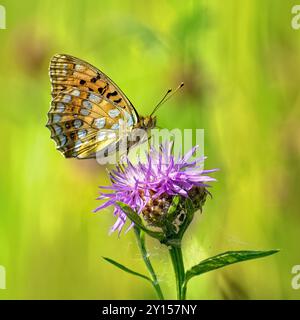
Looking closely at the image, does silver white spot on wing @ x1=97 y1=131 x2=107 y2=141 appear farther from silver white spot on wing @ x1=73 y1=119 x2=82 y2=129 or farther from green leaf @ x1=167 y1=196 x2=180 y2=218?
green leaf @ x1=167 y1=196 x2=180 y2=218

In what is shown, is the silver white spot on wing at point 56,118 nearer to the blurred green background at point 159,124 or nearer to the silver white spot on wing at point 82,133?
the silver white spot on wing at point 82,133

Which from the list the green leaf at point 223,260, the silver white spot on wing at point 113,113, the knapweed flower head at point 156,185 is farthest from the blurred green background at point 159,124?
the green leaf at point 223,260

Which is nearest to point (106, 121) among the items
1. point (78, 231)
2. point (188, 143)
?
point (188, 143)

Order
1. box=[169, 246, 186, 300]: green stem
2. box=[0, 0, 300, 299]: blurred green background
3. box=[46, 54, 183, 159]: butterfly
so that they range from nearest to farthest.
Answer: box=[169, 246, 186, 300]: green stem → box=[46, 54, 183, 159]: butterfly → box=[0, 0, 300, 299]: blurred green background

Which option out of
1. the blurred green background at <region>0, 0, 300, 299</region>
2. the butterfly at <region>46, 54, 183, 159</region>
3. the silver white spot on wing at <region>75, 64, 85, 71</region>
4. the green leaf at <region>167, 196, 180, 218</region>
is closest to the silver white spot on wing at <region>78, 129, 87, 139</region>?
the butterfly at <region>46, 54, 183, 159</region>

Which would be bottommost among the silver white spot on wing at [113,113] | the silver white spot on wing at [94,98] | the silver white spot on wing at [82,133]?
the silver white spot on wing at [82,133]

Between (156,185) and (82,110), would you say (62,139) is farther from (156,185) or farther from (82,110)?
(156,185)

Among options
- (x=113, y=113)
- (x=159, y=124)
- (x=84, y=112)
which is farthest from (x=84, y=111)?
(x=159, y=124)

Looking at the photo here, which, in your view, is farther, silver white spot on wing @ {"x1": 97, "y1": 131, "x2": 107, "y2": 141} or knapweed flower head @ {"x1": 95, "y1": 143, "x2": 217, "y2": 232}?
silver white spot on wing @ {"x1": 97, "y1": 131, "x2": 107, "y2": 141}
